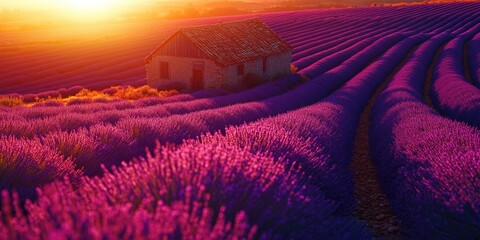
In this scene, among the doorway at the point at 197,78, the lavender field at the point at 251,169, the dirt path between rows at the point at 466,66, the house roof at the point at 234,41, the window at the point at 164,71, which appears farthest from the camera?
the window at the point at 164,71

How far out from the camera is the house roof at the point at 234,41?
816 inches

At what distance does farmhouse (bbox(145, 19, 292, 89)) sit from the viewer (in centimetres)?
2050

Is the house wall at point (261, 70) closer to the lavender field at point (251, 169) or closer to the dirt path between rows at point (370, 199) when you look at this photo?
the lavender field at point (251, 169)

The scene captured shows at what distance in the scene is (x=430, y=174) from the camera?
16.9ft

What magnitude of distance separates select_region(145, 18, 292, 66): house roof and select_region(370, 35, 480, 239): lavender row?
12.3 metres

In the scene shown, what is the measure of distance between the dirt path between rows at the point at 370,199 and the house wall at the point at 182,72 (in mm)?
11083

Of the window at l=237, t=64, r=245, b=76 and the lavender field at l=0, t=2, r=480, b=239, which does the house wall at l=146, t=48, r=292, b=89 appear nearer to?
the window at l=237, t=64, r=245, b=76

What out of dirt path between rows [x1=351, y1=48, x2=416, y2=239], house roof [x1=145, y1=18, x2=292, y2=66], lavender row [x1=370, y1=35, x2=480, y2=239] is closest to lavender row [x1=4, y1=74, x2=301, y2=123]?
house roof [x1=145, y1=18, x2=292, y2=66]

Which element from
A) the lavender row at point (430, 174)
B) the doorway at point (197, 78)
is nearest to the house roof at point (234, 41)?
the doorway at point (197, 78)

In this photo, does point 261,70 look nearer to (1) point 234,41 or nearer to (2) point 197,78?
(1) point 234,41

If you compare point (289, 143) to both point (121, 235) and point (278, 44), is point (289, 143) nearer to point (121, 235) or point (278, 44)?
point (121, 235)

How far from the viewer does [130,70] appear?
3072 centimetres

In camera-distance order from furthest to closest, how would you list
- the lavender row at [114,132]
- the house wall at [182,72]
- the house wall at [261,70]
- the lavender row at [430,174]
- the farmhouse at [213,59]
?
the house wall at [261,70], the farmhouse at [213,59], the house wall at [182,72], the lavender row at [114,132], the lavender row at [430,174]

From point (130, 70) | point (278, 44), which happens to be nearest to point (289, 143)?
point (278, 44)
